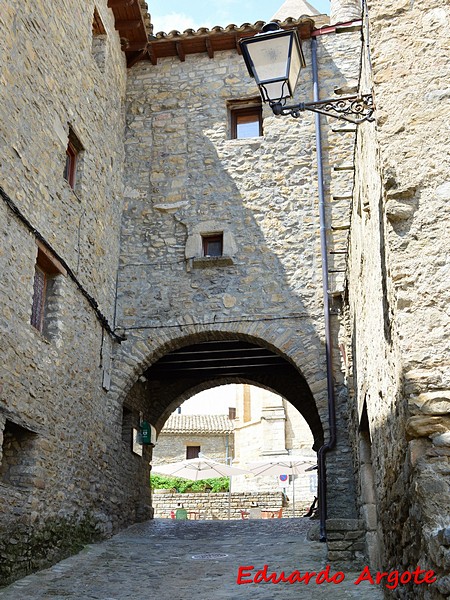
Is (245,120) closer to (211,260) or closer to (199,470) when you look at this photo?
(211,260)

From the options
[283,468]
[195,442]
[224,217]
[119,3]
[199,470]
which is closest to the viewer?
[224,217]

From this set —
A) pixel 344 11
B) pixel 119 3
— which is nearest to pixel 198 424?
pixel 344 11

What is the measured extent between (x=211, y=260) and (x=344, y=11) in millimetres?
5119

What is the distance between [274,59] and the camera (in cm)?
439

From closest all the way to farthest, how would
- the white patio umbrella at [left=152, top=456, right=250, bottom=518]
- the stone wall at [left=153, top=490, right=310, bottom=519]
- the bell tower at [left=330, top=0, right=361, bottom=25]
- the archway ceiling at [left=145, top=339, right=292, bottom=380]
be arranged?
the archway ceiling at [left=145, top=339, right=292, bottom=380], the bell tower at [left=330, top=0, right=361, bottom=25], the white patio umbrella at [left=152, top=456, right=250, bottom=518], the stone wall at [left=153, top=490, right=310, bottom=519]

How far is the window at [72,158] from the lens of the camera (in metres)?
8.59

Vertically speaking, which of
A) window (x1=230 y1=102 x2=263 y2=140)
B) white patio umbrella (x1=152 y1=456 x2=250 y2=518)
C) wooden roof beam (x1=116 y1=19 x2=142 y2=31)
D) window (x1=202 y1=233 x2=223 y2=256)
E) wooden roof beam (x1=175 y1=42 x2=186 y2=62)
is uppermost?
wooden roof beam (x1=116 y1=19 x2=142 y2=31)

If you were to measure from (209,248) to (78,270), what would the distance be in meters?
2.48

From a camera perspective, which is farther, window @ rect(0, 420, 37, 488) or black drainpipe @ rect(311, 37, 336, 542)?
black drainpipe @ rect(311, 37, 336, 542)

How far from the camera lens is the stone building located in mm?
3496

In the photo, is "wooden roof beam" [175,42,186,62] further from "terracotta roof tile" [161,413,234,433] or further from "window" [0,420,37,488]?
"terracotta roof tile" [161,413,234,433]

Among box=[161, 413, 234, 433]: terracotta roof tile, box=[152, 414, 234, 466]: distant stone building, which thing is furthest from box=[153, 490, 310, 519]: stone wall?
box=[152, 414, 234, 466]: distant stone building

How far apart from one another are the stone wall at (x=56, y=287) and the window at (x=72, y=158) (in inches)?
2.5

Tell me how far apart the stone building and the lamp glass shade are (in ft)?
1.63
